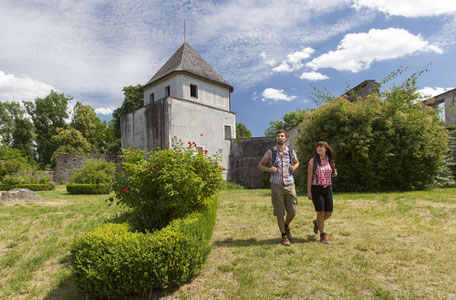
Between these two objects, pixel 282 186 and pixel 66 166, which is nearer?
pixel 282 186

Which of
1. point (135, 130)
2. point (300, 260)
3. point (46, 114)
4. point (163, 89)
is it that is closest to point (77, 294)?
point (300, 260)

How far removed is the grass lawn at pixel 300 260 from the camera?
9.24 feet

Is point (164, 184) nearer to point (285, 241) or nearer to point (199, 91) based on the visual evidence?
point (285, 241)

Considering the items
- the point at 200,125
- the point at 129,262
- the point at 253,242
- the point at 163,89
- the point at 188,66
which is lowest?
the point at 253,242

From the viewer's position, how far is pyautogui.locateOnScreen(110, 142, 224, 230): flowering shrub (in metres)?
4.23

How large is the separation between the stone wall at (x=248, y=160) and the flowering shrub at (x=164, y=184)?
15.4m

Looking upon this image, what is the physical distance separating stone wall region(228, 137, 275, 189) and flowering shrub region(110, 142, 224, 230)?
1543 cm

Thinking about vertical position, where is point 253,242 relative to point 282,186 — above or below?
below

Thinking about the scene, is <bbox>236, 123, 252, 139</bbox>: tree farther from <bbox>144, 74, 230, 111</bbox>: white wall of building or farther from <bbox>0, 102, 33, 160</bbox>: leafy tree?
<bbox>0, 102, 33, 160</bbox>: leafy tree

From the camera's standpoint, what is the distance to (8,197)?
10.6m

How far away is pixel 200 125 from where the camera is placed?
765 inches

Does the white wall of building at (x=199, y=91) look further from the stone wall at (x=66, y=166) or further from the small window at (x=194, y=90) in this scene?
the stone wall at (x=66, y=166)

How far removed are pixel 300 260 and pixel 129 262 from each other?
7.19 feet

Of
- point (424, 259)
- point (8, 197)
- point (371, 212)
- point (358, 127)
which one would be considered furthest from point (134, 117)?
point (424, 259)
